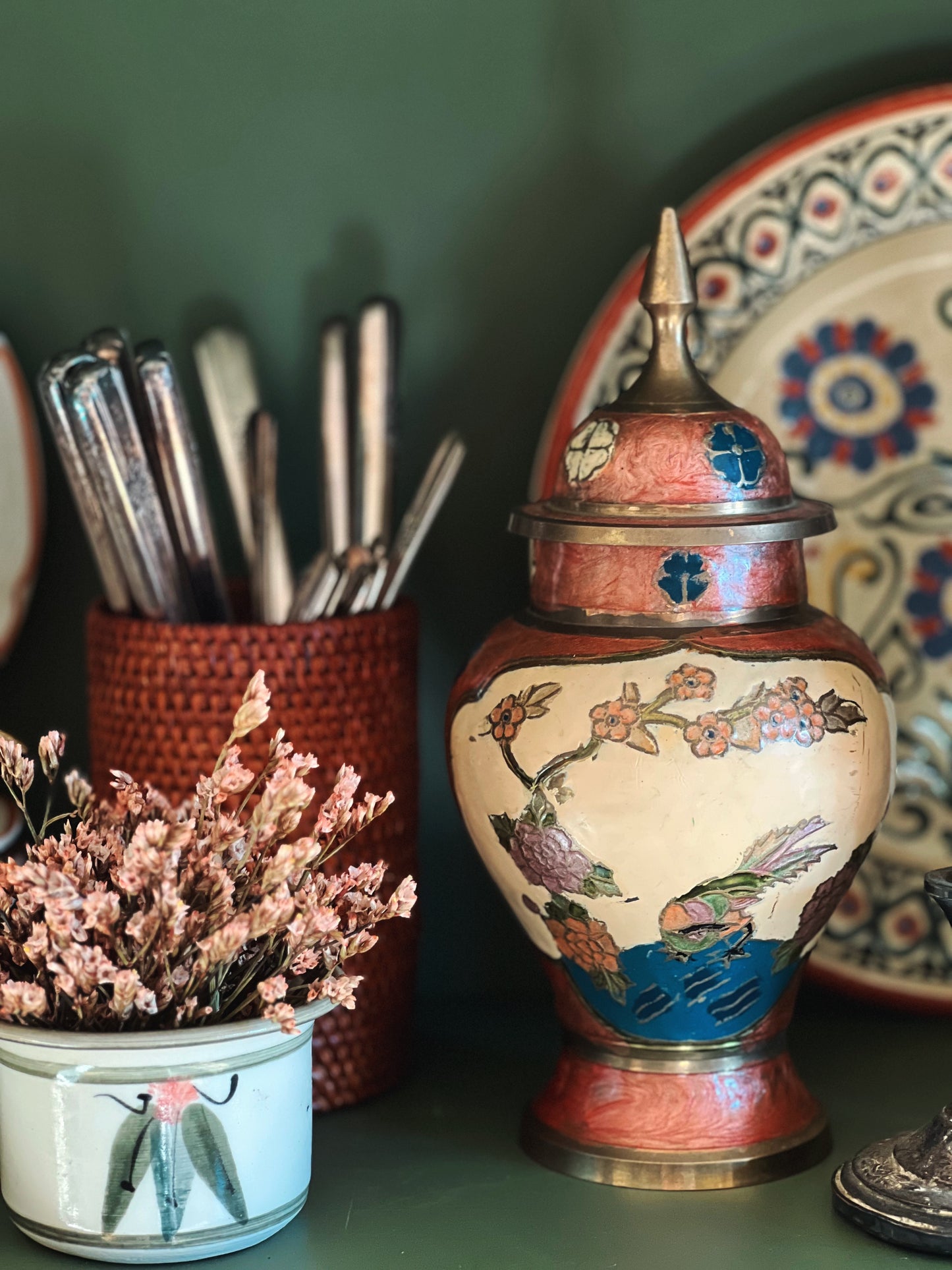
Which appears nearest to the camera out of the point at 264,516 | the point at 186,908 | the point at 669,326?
the point at 186,908

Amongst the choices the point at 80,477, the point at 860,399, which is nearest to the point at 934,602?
the point at 860,399

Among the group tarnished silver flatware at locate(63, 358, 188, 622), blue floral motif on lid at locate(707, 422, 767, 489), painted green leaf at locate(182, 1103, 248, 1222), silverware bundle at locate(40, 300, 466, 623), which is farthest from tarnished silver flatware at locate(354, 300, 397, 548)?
painted green leaf at locate(182, 1103, 248, 1222)

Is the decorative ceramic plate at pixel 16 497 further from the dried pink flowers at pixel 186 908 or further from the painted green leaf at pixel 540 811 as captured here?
the painted green leaf at pixel 540 811

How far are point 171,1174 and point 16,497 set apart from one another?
14.6 inches

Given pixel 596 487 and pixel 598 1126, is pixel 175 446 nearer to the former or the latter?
pixel 596 487

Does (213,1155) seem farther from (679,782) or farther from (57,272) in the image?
(57,272)

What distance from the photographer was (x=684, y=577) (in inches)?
25.1

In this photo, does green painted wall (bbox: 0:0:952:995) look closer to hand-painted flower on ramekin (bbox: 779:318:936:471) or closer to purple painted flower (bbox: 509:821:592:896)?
hand-painted flower on ramekin (bbox: 779:318:936:471)

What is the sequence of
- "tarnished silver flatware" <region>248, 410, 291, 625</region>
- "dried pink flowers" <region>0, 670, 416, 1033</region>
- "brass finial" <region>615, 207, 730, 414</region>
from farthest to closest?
"tarnished silver flatware" <region>248, 410, 291, 625</region>, "brass finial" <region>615, 207, 730, 414</region>, "dried pink flowers" <region>0, 670, 416, 1033</region>

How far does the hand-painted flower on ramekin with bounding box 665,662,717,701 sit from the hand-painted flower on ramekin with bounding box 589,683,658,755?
14 millimetres

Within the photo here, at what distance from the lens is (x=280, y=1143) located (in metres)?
0.60

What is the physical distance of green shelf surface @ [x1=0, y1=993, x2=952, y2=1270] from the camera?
1.98 feet

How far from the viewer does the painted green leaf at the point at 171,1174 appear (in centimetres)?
57

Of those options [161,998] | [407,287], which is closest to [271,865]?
[161,998]
